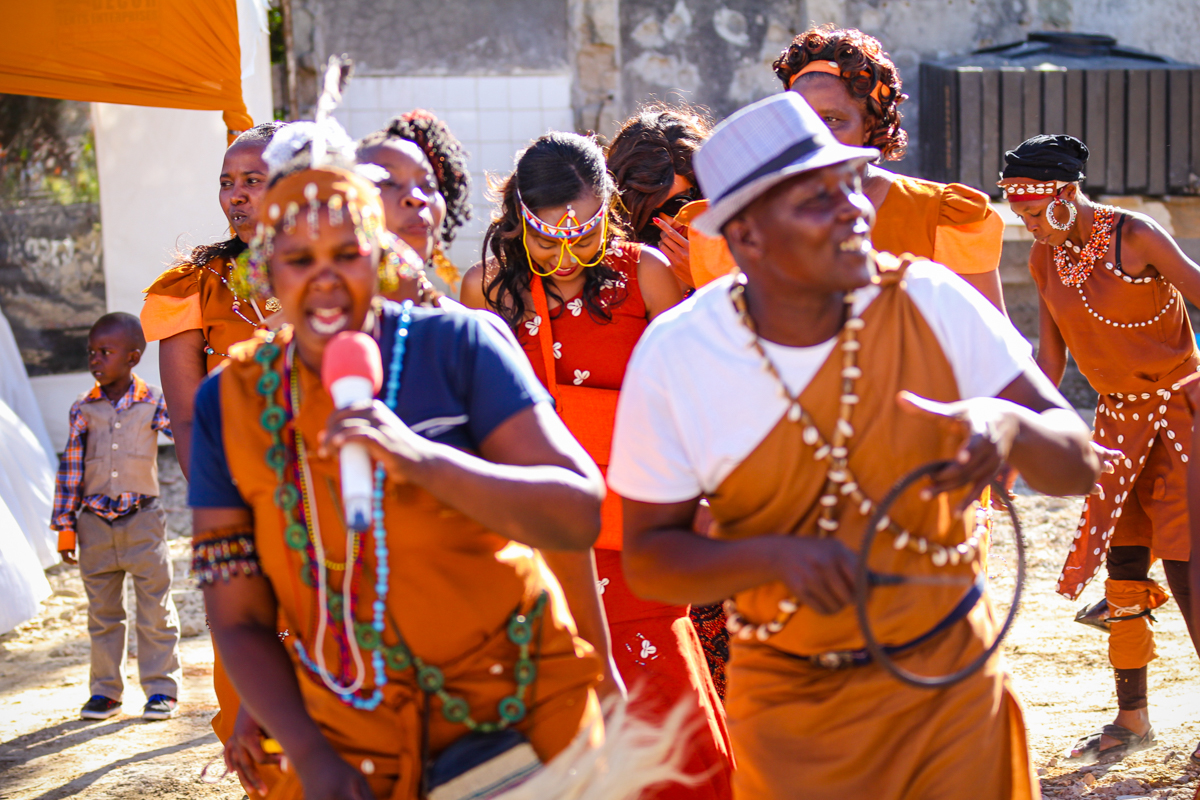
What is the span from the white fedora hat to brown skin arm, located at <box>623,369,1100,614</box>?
20.5 inches

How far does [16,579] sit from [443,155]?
15.8ft

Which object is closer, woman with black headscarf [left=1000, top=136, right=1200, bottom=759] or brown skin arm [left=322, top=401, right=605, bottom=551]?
brown skin arm [left=322, top=401, right=605, bottom=551]

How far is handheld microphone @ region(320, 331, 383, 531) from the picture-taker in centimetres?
203

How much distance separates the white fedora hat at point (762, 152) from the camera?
7.98 feet

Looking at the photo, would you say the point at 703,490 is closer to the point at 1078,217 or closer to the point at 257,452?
the point at 257,452

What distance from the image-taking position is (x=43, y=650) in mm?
7297

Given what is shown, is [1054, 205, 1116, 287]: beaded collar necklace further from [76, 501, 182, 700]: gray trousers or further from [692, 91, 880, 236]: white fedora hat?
[76, 501, 182, 700]: gray trousers

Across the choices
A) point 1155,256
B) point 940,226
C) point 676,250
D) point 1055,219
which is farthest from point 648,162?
point 1155,256

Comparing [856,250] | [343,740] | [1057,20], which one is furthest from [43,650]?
[1057,20]

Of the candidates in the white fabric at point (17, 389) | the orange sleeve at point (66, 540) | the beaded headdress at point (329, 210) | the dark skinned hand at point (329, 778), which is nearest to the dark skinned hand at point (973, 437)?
the beaded headdress at point (329, 210)

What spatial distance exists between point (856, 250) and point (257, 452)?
121 cm

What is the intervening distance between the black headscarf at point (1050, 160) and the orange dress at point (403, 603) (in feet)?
13.3

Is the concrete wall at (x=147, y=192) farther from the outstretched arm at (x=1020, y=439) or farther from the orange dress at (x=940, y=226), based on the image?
the outstretched arm at (x=1020, y=439)

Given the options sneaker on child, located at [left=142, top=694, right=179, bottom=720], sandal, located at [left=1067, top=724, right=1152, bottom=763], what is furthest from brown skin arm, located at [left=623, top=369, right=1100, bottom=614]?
sneaker on child, located at [left=142, top=694, right=179, bottom=720]
